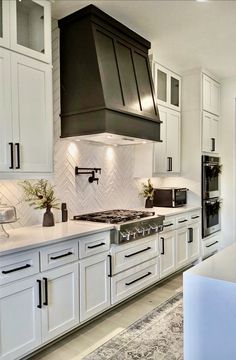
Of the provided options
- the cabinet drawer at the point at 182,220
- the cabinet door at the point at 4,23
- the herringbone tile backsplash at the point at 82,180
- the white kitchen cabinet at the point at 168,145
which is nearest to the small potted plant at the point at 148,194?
the herringbone tile backsplash at the point at 82,180

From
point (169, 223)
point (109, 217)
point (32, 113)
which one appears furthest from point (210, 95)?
point (32, 113)

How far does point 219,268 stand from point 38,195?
6.17 ft

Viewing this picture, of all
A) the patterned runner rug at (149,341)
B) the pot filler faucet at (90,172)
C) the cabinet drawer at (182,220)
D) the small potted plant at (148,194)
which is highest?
the pot filler faucet at (90,172)

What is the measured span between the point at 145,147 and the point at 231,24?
1772 millimetres

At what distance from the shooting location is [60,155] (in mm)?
3193

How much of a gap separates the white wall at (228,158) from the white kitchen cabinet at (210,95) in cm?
15

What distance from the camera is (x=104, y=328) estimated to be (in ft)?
9.16

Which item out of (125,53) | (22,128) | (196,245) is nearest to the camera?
(22,128)

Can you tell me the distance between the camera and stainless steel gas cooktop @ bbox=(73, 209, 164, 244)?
2949 mm

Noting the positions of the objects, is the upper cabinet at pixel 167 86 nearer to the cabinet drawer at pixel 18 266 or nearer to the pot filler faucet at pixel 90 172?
the pot filler faucet at pixel 90 172

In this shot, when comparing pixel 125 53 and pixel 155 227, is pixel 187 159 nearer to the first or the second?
pixel 155 227

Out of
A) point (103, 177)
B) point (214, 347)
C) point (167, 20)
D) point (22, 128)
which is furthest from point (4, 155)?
point (167, 20)

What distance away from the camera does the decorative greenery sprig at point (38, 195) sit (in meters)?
2.87

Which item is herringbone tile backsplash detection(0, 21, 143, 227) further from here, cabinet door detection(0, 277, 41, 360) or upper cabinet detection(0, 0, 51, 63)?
cabinet door detection(0, 277, 41, 360)
